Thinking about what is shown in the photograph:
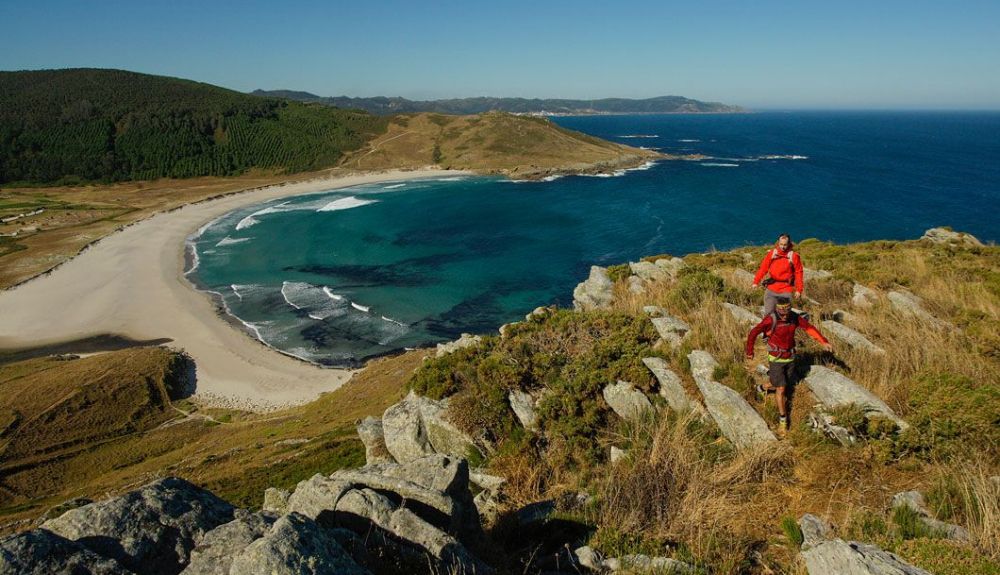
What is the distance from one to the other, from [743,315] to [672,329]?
181 centimetres

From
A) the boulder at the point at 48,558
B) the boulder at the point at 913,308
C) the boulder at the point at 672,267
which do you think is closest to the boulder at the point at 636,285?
the boulder at the point at 672,267

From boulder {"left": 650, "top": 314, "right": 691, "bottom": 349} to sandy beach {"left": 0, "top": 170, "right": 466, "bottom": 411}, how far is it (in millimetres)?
25257

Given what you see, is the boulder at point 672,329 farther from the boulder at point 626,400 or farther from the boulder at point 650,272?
the boulder at point 650,272

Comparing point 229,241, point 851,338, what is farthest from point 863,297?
point 229,241

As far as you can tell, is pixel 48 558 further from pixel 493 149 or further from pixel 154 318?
pixel 493 149

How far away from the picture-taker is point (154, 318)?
144 feet

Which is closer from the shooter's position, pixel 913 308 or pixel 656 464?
pixel 656 464

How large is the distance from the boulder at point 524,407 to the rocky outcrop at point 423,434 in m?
1.15

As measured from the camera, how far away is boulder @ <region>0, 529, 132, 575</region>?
3.89 metres

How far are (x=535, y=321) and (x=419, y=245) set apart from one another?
165 ft

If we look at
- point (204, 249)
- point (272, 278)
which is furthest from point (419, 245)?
point (204, 249)

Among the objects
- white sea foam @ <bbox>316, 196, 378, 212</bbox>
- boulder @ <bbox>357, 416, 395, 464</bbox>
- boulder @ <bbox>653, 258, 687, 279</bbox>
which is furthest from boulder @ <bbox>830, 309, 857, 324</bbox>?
white sea foam @ <bbox>316, 196, 378, 212</bbox>

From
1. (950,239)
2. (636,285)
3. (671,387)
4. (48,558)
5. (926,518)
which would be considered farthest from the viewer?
(950,239)

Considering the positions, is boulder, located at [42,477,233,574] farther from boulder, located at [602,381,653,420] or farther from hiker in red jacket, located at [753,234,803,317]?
hiker in red jacket, located at [753,234,803,317]
